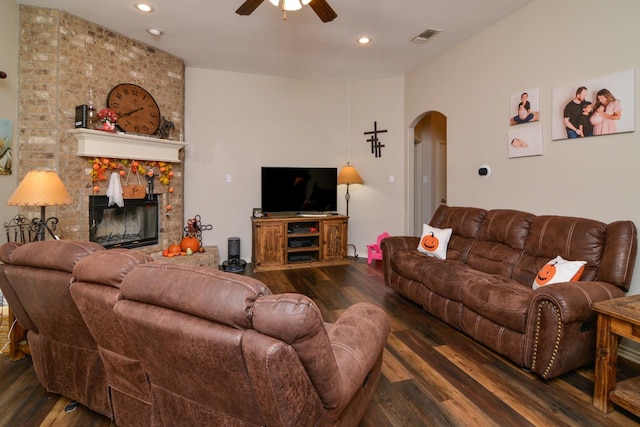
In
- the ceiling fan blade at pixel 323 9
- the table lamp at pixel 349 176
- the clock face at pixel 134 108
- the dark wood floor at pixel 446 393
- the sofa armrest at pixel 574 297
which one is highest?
the ceiling fan blade at pixel 323 9

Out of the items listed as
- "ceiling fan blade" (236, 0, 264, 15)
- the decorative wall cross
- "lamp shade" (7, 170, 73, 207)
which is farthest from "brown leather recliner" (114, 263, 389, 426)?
the decorative wall cross

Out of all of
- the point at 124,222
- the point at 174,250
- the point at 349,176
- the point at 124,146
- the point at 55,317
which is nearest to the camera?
the point at 55,317

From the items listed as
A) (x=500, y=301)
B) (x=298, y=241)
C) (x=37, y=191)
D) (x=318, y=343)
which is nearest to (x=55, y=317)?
(x=37, y=191)

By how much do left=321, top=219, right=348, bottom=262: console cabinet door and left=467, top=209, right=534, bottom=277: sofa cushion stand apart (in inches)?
86.7

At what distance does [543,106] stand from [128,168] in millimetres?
4478

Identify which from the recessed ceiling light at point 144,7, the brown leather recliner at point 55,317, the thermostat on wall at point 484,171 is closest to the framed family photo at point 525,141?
the thermostat on wall at point 484,171

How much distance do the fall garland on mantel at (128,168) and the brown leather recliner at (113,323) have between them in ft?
8.91

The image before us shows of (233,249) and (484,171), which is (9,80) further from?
(484,171)

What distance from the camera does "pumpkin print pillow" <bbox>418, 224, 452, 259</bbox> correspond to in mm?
3449

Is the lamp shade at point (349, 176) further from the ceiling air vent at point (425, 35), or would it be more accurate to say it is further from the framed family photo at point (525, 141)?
the framed family photo at point (525, 141)

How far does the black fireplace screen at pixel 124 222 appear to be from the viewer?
3.75 meters

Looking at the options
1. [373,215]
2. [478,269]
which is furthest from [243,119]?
[478,269]

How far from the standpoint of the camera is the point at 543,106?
9.87 ft

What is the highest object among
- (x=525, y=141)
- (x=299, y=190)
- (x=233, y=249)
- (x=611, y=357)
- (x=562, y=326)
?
(x=525, y=141)
